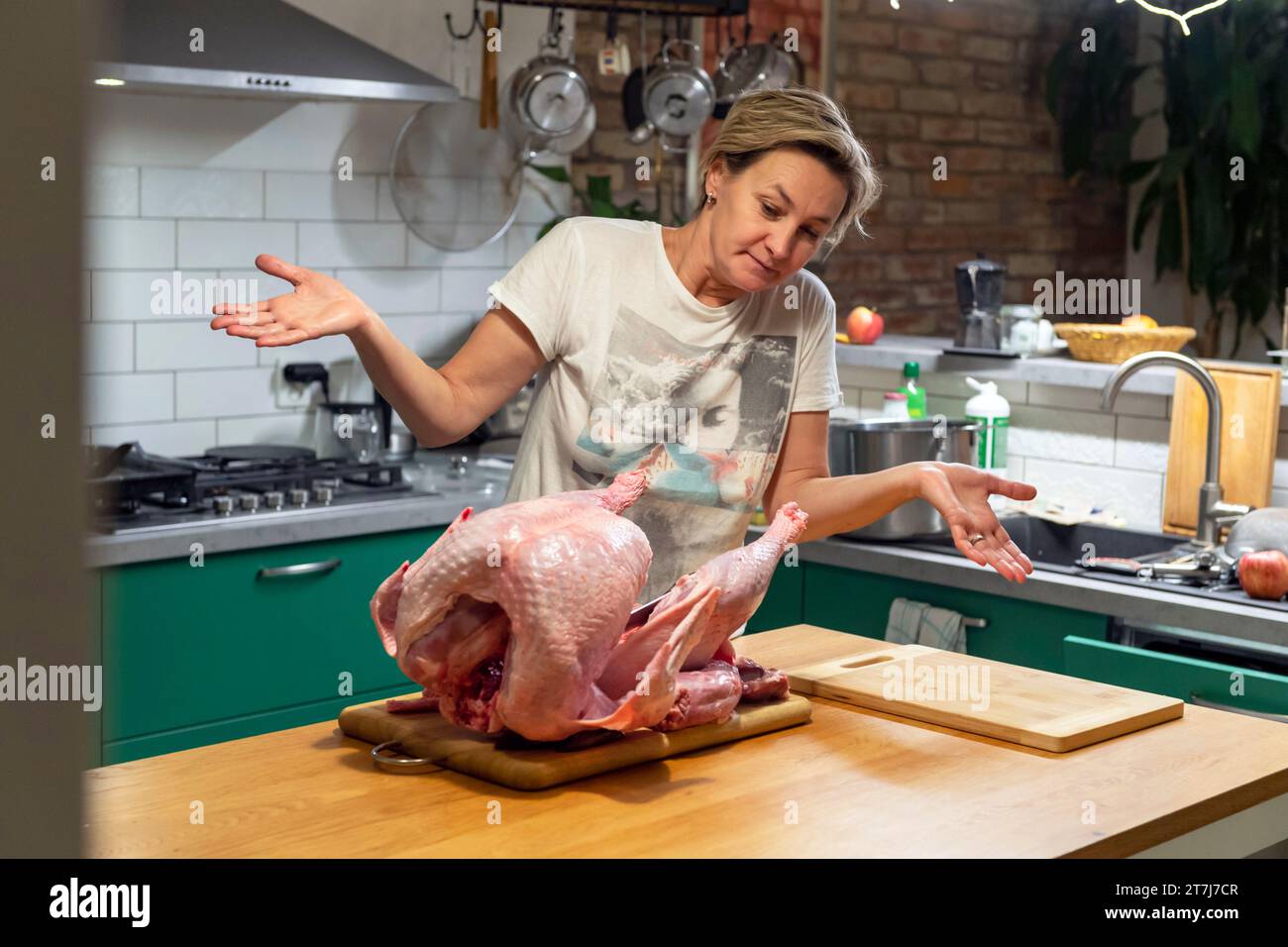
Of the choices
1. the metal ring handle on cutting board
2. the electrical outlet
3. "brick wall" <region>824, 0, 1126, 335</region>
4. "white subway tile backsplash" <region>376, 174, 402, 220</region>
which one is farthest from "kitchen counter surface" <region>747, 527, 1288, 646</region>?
"brick wall" <region>824, 0, 1126, 335</region>

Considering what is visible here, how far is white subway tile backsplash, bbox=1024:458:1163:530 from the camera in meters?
3.06

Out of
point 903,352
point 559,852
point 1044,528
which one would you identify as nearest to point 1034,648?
point 1044,528

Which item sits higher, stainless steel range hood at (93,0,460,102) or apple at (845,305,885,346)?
stainless steel range hood at (93,0,460,102)

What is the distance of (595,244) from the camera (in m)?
1.85

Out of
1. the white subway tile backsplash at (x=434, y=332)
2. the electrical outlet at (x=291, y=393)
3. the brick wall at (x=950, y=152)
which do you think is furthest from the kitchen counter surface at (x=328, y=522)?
the brick wall at (x=950, y=152)

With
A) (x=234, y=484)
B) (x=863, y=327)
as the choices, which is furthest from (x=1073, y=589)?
(x=234, y=484)

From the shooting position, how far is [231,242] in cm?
341

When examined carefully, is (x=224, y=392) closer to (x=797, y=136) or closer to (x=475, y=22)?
(x=475, y=22)

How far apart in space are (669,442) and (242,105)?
203 centimetres

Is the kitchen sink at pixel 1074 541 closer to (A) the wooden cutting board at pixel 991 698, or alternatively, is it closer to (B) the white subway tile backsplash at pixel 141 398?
(A) the wooden cutting board at pixel 991 698

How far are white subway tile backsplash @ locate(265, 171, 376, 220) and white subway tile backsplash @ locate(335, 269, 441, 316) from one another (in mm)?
144

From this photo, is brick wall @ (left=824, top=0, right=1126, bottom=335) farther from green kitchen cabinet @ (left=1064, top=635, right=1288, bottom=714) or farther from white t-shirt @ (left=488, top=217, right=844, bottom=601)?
white t-shirt @ (left=488, top=217, right=844, bottom=601)

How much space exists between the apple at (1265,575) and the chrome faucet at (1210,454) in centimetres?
32
